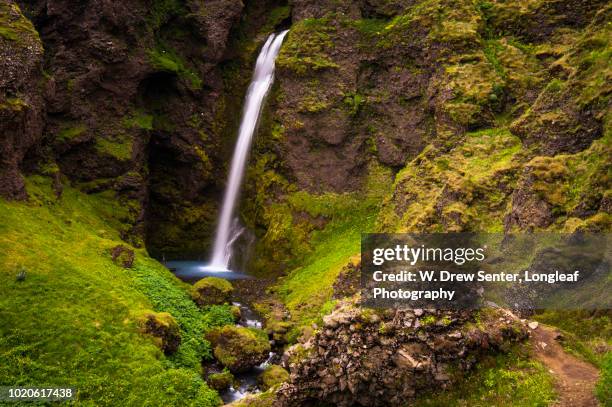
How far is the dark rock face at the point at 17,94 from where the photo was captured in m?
23.2

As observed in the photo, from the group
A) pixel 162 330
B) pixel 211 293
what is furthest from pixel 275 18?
pixel 162 330

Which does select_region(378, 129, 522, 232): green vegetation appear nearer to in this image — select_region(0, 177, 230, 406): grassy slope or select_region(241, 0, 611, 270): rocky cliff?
select_region(241, 0, 611, 270): rocky cliff

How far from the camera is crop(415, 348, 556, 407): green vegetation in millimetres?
11188

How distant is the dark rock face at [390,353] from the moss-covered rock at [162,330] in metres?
8.57

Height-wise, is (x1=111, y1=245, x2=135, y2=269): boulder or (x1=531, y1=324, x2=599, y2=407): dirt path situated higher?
(x1=111, y1=245, x2=135, y2=269): boulder

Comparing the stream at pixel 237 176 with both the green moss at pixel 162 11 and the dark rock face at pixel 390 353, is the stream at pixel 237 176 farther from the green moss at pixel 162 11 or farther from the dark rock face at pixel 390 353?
the dark rock face at pixel 390 353

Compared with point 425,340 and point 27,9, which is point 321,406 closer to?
point 425,340

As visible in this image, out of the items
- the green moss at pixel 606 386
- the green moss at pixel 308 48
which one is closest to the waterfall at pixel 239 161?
the green moss at pixel 308 48

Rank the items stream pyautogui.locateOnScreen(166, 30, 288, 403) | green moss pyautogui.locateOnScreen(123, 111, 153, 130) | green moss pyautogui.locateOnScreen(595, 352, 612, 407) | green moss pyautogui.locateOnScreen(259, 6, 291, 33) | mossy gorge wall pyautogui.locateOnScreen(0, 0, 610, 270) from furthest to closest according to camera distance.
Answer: green moss pyautogui.locateOnScreen(259, 6, 291, 33)
stream pyautogui.locateOnScreen(166, 30, 288, 403)
green moss pyautogui.locateOnScreen(123, 111, 153, 130)
mossy gorge wall pyautogui.locateOnScreen(0, 0, 610, 270)
green moss pyautogui.locateOnScreen(595, 352, 612, 407)

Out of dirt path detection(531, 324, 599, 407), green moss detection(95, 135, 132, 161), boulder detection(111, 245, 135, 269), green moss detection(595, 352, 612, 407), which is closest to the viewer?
green moss detection(595, 352, 612, 407)

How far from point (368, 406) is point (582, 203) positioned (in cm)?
997

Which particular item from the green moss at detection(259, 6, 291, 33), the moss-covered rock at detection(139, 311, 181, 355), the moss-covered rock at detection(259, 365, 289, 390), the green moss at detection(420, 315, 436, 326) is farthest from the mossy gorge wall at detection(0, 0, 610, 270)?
the moss-covered rock at detection(139, 311, 181, 355)

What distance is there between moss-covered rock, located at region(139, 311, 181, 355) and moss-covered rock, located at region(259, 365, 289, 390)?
402 cm

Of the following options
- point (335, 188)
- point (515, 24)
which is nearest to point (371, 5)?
point (515, 24)
